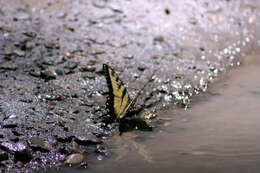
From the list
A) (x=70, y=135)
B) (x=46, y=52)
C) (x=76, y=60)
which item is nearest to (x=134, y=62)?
(x=76, y=60)

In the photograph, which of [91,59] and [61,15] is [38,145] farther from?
[61,15]

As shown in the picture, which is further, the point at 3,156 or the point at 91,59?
the point at 91,59

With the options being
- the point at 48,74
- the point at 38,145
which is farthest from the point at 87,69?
the point at 38,145

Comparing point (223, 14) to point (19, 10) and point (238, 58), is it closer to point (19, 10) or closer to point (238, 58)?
point (238, 58)

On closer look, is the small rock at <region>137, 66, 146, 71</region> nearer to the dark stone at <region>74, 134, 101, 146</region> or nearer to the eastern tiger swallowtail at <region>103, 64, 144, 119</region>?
the eastern tiger swallowtail at <region>103, 64, 144, 119</region>

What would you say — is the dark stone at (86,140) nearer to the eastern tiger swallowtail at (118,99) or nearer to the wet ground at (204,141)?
the wet ground at (204,141)

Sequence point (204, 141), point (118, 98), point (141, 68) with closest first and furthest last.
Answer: point (204, 141) < point (118, 98) < point (141, 68)

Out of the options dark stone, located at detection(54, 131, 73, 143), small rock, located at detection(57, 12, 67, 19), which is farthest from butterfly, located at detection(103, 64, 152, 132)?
small rock, located at detection(57, 12, 67, 19)

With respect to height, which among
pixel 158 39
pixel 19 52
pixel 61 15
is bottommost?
pixel 19 52
